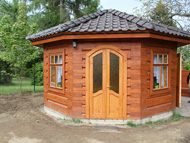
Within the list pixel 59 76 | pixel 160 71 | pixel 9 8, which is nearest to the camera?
pixel 160 71

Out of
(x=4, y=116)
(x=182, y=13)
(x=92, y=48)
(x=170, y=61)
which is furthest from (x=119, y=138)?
(x=182, y=13)

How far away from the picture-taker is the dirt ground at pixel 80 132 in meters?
4.43

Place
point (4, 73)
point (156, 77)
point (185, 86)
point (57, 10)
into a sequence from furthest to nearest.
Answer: point (57, 10) < point (4, 73) < point (185, 86) < point (156, 77)

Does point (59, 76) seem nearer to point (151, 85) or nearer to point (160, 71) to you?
point (151, 85)

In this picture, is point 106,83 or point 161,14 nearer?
point 106,83

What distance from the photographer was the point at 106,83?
5.54 metres

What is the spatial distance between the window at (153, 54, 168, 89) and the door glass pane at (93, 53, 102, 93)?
1.86m

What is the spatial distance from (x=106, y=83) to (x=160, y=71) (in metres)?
2.04

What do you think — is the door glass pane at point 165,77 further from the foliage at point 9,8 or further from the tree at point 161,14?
the foliage at point 9,8

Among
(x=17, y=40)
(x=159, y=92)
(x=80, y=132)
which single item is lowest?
(x=80, y=132)

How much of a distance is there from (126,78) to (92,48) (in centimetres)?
141

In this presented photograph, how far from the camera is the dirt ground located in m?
4.43

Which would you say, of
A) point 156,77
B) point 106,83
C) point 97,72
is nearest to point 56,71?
point 97,72

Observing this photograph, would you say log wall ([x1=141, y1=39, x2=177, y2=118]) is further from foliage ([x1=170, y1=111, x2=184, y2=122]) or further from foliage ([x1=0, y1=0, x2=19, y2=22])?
foliage ([x1=0, y1=0, x2=19, y2=22])
